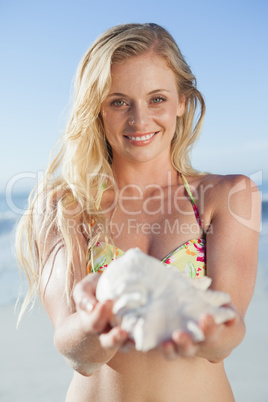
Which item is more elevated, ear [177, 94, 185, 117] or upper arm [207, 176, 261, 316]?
ear [177, 94, 185, 117]

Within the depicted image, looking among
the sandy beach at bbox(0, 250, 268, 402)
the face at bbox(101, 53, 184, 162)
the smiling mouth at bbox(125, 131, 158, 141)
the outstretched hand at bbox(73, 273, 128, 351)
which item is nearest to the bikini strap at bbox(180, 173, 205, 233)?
the face at bbox(101, 53, 184, 162)

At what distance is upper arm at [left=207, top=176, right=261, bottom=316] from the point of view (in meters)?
1.82

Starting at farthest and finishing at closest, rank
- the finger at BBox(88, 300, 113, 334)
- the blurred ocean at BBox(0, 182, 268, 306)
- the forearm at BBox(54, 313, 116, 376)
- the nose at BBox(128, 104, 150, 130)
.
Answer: the blurred ocean at BBox(0, 182, 268, 306)
the nose at BBox(128, 104, 150, 130)
the forearm at BBox(54, 313, 116, 376)
the finger at BBox(88, 300, 113, 334)

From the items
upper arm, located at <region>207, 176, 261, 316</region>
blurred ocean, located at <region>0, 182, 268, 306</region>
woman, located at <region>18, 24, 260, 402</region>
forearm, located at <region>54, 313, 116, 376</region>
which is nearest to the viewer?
forearm, located at <region>54, 313, 116, 376</region>

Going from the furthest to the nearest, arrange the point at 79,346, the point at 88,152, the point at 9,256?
the point at 9,256, the point at 88,152, the point at 79,346

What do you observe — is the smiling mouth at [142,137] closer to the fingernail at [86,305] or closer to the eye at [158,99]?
the eye at [158,99]

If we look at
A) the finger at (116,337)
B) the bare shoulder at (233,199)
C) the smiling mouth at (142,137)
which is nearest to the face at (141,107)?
the smiling mouth at (142,137)

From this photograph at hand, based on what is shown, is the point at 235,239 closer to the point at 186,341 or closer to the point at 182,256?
the point at 182,256

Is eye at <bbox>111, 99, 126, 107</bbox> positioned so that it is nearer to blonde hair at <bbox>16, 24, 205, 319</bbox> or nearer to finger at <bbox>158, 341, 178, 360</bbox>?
blonde hair at <bbox>16, 24, 205, 319</bbox>

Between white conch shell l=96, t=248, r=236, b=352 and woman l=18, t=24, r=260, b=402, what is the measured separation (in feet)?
1.12

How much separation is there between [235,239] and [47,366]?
12.5ft

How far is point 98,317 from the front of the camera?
1253 millimetres

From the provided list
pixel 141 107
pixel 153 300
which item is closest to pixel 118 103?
pixel 141 107

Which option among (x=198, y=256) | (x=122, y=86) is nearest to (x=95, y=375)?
(x=198, y=256)
